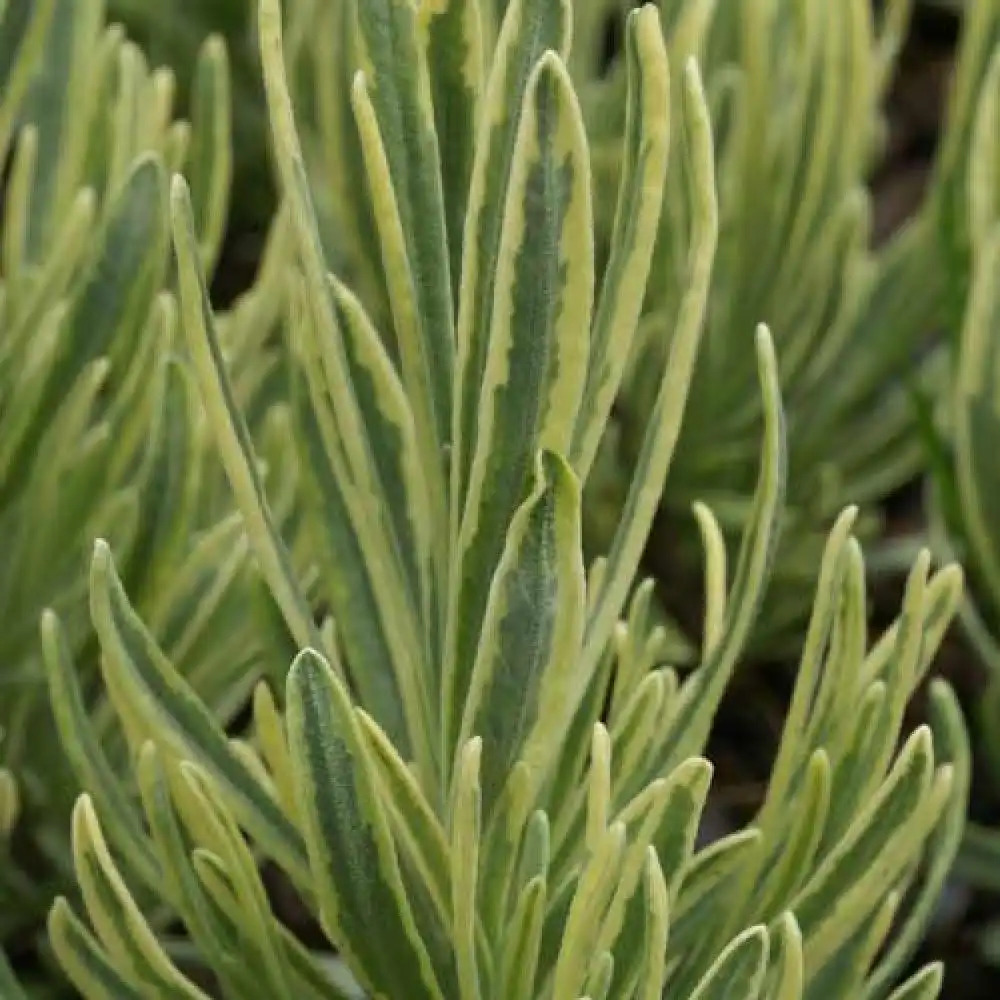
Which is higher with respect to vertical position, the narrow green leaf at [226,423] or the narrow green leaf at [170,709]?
the narrow green leaf at [226,423]

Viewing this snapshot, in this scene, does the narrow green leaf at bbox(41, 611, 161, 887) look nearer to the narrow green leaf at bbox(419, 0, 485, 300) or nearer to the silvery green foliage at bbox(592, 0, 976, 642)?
the narrow green leaf at bbox(419, 0, 485, 300)

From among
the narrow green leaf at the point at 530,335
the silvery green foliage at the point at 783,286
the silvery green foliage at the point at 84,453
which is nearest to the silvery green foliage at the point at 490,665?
the narrow green leaf at the point at 530,335

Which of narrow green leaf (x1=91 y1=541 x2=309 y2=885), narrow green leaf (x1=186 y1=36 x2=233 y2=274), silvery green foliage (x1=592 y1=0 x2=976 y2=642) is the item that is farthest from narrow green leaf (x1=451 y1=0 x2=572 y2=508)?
silvery green foliage (x1=592 y1=0 x2=976 y2=642)

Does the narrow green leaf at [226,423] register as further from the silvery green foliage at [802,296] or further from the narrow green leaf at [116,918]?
the silvery green foliage at [802,296]

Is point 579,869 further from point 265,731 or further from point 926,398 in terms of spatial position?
point 926,398

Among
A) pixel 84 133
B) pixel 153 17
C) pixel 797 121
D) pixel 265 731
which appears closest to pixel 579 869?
pixel 265 731

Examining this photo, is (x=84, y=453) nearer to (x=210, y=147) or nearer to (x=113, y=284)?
(x=113, y=284)
